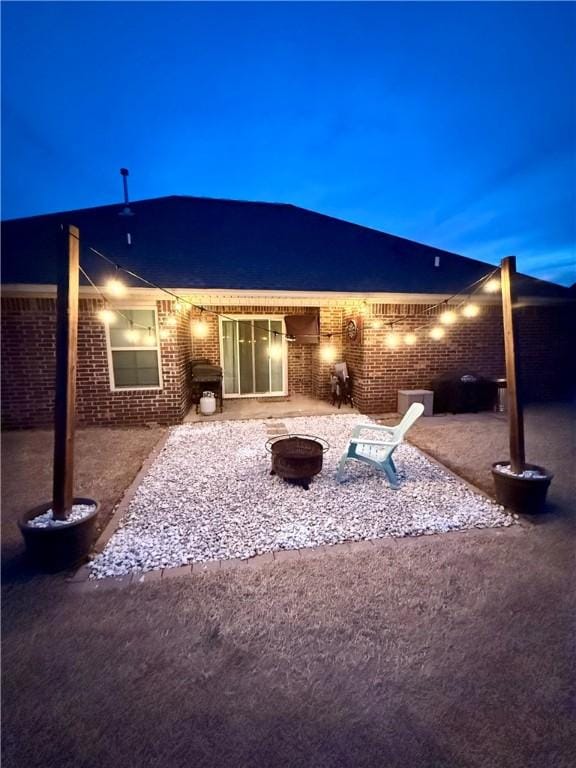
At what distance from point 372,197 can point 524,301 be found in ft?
251

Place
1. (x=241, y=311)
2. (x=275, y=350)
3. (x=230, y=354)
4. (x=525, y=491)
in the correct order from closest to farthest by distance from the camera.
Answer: (x=525, y=491), (x=241, y=311), (x=230, y=354), (x=275, y=350)

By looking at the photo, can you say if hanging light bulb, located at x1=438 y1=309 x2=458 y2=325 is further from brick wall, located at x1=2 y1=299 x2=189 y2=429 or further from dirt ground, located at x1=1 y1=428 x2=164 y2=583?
dirt ground, located at x1=1 y1=428 x2=164 y2=583

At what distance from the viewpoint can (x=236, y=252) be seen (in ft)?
28.4

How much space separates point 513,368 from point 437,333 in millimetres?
4727

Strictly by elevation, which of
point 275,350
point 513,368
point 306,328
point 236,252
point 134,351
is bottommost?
point 513,368

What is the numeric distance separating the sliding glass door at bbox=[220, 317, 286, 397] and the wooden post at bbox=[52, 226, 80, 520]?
6.80 meters

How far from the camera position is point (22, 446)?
19.3ft

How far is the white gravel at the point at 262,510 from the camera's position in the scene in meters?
2.99

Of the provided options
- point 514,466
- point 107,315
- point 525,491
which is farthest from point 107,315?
point 525,491

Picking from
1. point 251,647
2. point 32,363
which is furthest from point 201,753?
point 32,363

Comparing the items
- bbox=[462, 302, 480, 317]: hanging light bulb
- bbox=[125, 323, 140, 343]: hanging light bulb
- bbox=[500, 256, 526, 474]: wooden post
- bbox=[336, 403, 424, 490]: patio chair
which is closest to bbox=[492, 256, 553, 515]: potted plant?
bbox=[500, 256, 526, 474]: wooden post

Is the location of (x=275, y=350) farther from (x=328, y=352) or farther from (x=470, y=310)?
(x=470, y=310)

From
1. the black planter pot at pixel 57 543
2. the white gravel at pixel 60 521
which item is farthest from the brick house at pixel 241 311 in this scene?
the black planter pot at pixel 57 543

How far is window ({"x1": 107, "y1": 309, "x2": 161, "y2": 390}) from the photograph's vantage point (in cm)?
703
